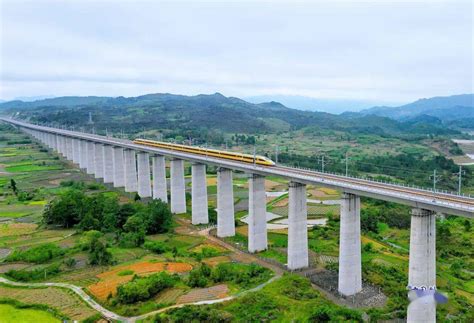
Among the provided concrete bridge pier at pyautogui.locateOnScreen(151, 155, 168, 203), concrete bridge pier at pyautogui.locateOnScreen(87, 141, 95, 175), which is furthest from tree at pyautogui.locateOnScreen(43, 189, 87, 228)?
concrete bridge pier at pyautogui.locateOnScreen(87, 141, 95, 175)

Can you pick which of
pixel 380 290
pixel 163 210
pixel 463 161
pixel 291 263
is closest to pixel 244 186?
pixel 163 210

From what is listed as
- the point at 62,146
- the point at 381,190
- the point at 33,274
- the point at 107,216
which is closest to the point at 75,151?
the point at 62,146

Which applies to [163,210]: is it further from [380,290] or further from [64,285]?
[380,290]

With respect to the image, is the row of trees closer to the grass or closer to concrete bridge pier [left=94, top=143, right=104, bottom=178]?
the grass

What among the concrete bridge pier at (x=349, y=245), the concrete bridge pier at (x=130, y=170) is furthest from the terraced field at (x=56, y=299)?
the concrete bridge pier at (x=130, y=170)

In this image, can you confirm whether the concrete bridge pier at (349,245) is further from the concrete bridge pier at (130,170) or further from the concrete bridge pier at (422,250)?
the concrete bridge pier at (130,170)

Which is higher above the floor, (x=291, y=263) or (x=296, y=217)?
(x=296, y=217)
